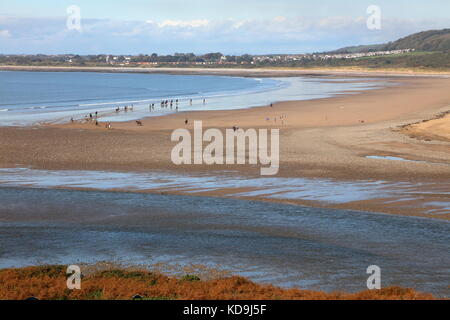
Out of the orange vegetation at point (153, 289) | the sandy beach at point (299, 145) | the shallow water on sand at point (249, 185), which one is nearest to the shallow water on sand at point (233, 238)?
Answer: the shallow water on sand at point (249, 185)

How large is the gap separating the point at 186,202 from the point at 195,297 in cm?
1220

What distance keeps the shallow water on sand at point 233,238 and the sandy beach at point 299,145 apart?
7.99 feet

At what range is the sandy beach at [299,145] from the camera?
3067 centimetres

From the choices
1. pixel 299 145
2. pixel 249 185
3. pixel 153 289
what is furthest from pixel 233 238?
pixel 299 145

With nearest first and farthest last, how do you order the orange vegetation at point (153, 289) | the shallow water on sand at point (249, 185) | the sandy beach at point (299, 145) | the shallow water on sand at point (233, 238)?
the orange vegetation at point (153, 289) < the shallow water on sand at point (233, 238) < the shallow water on sand at point (249, 185) < the sandy beach at point (299, 145)

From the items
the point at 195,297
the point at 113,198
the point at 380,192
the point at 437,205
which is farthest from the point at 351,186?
the point at 195,297

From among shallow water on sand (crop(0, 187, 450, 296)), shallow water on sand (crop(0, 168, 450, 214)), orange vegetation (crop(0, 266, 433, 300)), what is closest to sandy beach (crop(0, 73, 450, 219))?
shallow water on sand (crop(0, 168, 450, 214))

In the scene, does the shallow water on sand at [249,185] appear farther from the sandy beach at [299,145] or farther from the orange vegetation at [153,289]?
the orange vegetation at [153,289]

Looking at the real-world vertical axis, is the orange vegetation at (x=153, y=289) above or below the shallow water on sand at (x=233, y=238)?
above

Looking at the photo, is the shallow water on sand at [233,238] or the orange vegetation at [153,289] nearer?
the orange vegetation at [153,289]

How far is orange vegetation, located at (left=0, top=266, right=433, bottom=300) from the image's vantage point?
43.7 feet

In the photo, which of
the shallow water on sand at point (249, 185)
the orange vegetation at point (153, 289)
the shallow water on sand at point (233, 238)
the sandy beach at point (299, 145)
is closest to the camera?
the orange vegetation at point (153, 289)

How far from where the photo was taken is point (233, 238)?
20.2 metres

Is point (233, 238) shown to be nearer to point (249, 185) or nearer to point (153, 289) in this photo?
point (153, 289)
